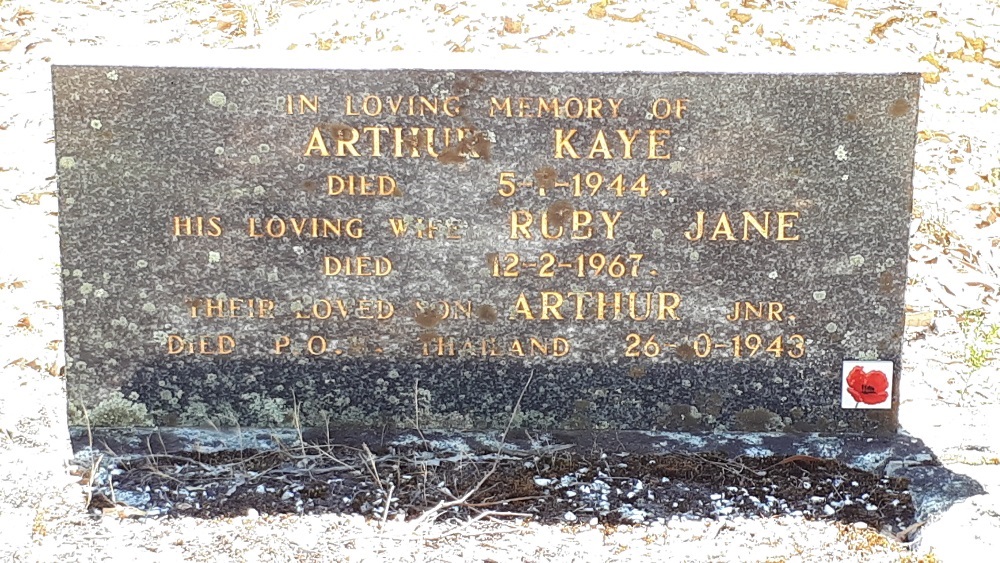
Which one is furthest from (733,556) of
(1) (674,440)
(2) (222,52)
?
(2) (222,52)

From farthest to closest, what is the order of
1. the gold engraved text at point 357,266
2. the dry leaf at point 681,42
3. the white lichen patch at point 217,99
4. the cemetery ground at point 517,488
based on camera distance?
the dry leaf at point 681,42
the gold engraved text at point 357,266
the white lichen patch at point 217,99
the cemetery ground at point 517,488

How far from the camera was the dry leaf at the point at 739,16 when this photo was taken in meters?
6.28

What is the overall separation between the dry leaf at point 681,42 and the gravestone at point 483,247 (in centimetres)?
281

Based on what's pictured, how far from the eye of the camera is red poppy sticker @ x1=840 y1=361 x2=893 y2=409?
3.43 meters

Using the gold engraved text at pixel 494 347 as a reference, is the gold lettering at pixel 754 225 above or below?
above

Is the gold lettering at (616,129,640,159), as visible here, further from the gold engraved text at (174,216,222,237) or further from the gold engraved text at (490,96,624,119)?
the gold engraved text at (174,216,222,237)

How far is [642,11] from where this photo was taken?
632cm

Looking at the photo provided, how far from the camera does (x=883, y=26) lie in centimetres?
641

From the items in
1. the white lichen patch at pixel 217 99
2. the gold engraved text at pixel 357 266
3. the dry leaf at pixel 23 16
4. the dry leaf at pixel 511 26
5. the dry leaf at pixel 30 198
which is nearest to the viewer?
the white lichen patch at pixel 217 99

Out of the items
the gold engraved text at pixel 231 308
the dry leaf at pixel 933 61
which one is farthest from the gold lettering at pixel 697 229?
the dry leaf at pixel 933 61

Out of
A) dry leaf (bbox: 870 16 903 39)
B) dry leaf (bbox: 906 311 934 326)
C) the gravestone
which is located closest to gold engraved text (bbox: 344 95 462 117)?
the gravestone

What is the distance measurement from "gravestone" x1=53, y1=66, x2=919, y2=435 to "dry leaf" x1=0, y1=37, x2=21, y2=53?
3.84 metres

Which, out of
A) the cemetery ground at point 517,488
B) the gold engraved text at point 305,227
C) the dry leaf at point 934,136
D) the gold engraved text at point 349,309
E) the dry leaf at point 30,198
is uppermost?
the dry leaf at point 934,136

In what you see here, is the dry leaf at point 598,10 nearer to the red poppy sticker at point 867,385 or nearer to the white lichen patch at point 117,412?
the red poppy sticker at point 867,385
